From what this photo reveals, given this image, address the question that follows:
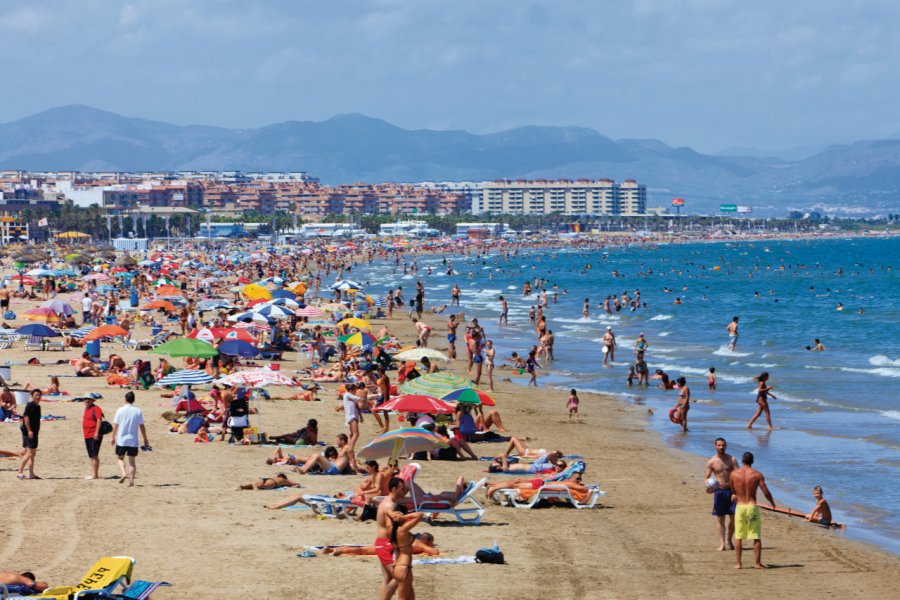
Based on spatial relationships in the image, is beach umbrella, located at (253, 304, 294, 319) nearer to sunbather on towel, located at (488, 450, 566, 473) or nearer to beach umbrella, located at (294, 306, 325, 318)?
beach umbrella, located at (294, 306, 325, 318)

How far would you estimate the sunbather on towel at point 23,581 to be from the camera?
8.70 m

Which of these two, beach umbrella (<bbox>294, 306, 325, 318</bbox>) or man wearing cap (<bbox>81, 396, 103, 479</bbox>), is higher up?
man wearing cap (<bbox>81, 396, 103, 479</bbox>)

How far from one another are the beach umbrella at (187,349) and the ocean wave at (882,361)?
19686mm

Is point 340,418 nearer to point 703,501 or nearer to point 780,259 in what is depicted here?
point 703,501

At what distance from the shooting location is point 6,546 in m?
10.5

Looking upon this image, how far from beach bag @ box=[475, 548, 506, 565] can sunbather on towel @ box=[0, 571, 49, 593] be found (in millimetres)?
3920

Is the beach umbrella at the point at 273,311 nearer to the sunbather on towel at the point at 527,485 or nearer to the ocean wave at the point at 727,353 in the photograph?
the ocean wave at the point at 727,353

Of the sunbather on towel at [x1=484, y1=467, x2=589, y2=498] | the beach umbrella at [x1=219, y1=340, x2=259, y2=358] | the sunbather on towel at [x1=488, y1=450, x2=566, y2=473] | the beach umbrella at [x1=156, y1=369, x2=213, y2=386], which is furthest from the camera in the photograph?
the beach umbrella at [x1=219, y1=340, x2=259, y2=358]

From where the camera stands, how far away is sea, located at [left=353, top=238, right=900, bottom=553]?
1709cm

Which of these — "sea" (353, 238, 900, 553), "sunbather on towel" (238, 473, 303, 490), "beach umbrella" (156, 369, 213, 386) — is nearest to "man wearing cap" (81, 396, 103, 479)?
"sunbather on towel" (238, 473, 303, 490)

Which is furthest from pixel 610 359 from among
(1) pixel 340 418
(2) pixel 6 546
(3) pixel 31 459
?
(2) pixel 6 546

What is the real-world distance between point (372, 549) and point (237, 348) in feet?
37.9

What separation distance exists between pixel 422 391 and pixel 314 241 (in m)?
131

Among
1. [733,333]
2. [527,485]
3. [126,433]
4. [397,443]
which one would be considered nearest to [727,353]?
[733,333]
